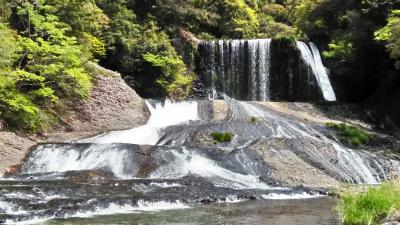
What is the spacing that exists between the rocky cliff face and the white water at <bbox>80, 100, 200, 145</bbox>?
600 mm

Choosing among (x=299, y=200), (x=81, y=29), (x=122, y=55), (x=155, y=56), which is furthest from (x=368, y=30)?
(x=299, y=200)

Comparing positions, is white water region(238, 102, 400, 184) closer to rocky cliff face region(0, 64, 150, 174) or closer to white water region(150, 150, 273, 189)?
white water region(150, 150, 273, 189)

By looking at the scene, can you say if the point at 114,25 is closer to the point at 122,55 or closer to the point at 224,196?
the point at 122,55

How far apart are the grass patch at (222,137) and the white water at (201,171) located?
11.2ft

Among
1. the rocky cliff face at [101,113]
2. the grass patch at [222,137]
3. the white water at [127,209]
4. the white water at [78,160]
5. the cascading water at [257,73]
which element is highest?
the cascading water at [257,73]

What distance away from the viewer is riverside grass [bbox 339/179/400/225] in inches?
344

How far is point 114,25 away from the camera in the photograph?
3098 centimetres

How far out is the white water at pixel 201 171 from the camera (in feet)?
57.9

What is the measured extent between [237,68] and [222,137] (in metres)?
13.6

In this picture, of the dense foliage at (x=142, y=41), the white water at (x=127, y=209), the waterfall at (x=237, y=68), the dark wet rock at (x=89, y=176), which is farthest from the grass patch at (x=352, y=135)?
the white water at (x=127, y=209)

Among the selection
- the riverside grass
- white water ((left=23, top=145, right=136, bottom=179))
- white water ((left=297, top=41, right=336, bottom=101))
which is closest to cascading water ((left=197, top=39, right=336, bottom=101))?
white water ((left=297, top=41, right=336, bottom=101))

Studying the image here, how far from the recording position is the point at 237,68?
35625mm

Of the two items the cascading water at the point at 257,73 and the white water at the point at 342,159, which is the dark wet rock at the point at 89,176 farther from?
the cascading water at the point at 257,73

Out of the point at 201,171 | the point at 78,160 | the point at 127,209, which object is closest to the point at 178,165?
the point at 201,171
